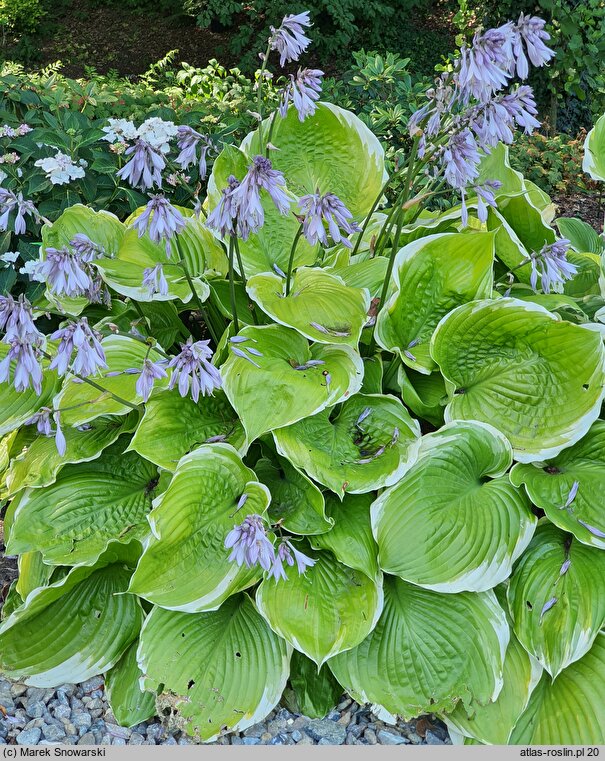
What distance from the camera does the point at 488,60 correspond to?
168 cm

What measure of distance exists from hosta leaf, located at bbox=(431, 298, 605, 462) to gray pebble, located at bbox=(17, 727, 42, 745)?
138 centimetres

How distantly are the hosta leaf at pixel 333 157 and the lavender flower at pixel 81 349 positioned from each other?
1.26 metres

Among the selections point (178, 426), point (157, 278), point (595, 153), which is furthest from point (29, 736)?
point (595, 153)

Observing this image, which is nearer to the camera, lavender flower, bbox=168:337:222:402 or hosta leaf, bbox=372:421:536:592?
lavender flower, bbox=168:337:222:402

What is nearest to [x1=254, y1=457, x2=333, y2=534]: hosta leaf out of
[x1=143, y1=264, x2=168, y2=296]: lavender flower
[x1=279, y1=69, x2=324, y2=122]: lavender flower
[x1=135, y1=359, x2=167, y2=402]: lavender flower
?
[x1=135, y1=359, x2=167, y2=402]: lavender flower

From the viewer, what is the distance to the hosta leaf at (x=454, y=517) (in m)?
1.96

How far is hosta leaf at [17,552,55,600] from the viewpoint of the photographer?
7.23 feet

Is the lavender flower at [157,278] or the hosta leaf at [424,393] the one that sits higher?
the lavender flower at [157,278]

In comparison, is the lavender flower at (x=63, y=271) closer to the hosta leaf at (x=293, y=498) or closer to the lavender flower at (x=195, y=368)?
the lavender flower at (x=195, y=368)

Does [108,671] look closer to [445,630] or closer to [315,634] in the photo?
[315,634]

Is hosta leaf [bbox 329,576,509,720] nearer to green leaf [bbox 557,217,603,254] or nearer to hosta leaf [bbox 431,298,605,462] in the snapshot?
hosta leaf [bbox 431,298,605,462]

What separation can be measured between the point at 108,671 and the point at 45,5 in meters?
8.26

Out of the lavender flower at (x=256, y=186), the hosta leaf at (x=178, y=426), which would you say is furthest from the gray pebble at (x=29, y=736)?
the lavender flower at (x=256, y=186)

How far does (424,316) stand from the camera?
7.69 ft
